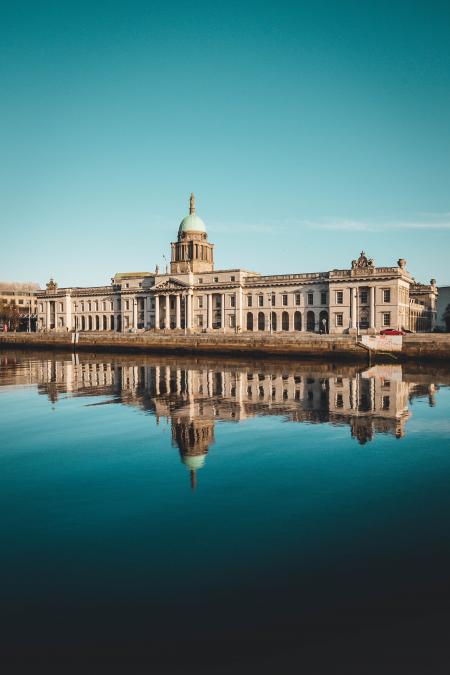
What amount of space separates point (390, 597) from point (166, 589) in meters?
3.97

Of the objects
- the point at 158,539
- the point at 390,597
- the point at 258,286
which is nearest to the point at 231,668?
the point at 390,597

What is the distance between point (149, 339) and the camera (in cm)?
8369

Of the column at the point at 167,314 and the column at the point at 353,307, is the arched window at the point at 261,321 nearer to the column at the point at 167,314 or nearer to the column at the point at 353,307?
the column at the point at 353,307

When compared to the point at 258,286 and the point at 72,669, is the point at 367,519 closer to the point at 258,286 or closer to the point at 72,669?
the point at 72,669

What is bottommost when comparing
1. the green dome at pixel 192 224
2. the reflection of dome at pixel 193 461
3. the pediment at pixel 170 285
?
the reflection of dome at pixel 193 461

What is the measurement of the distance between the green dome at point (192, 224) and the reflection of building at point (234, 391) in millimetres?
60895

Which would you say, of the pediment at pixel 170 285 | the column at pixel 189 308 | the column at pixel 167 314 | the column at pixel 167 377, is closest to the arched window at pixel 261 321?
the column at pixel 189 308

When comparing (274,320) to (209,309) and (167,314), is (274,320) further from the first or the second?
(167,314)

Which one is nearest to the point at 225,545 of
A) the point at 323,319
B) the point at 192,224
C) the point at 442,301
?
the point at 323,319

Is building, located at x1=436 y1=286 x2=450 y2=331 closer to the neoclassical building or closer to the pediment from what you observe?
the neoclassical building

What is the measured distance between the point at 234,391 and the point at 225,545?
84.8 ft

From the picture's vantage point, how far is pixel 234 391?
37875mm

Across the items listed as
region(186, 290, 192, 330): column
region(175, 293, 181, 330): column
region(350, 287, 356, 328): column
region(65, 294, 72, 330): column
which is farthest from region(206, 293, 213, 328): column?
region(65, 294, 72, 330): column

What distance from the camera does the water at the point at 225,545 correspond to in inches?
337
